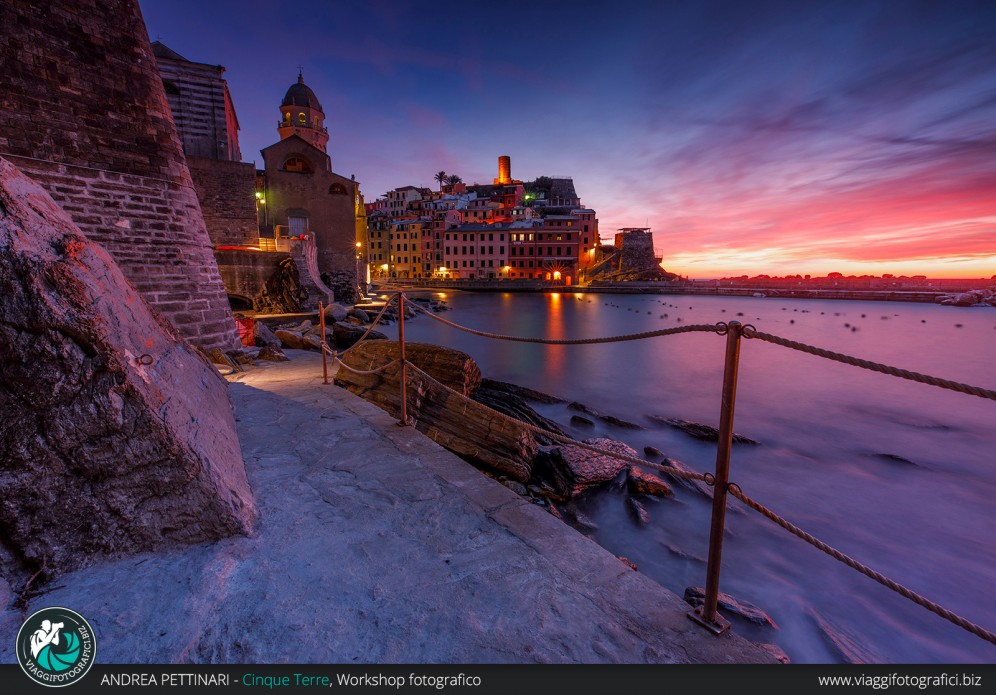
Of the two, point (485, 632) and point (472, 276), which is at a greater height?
point (472, 276)

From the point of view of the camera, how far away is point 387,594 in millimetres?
2125

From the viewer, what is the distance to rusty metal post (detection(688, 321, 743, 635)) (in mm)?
1965

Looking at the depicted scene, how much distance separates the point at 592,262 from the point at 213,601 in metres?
77.0

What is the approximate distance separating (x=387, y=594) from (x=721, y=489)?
5.93 ft

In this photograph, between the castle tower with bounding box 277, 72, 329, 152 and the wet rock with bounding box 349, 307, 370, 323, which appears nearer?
the wet rock with bounding box 349, 307, 370, 323

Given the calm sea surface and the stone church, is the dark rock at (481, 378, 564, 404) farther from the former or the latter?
the stone church

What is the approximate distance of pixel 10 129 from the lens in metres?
6.17

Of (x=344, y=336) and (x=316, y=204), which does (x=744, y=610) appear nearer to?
(x=344, y=336)

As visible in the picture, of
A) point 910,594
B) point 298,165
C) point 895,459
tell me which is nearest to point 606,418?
point 895,459

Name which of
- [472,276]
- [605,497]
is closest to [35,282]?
[605,497]

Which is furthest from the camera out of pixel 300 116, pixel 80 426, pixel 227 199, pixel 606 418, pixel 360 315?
pixel 300 116

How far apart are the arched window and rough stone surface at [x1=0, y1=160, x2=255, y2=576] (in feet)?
105

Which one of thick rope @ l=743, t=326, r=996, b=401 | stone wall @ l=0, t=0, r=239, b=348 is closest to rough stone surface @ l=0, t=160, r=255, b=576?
thick rope @ l=743, t=326, r=996, b=401

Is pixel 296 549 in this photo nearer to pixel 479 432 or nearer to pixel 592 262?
pixel 479 432
